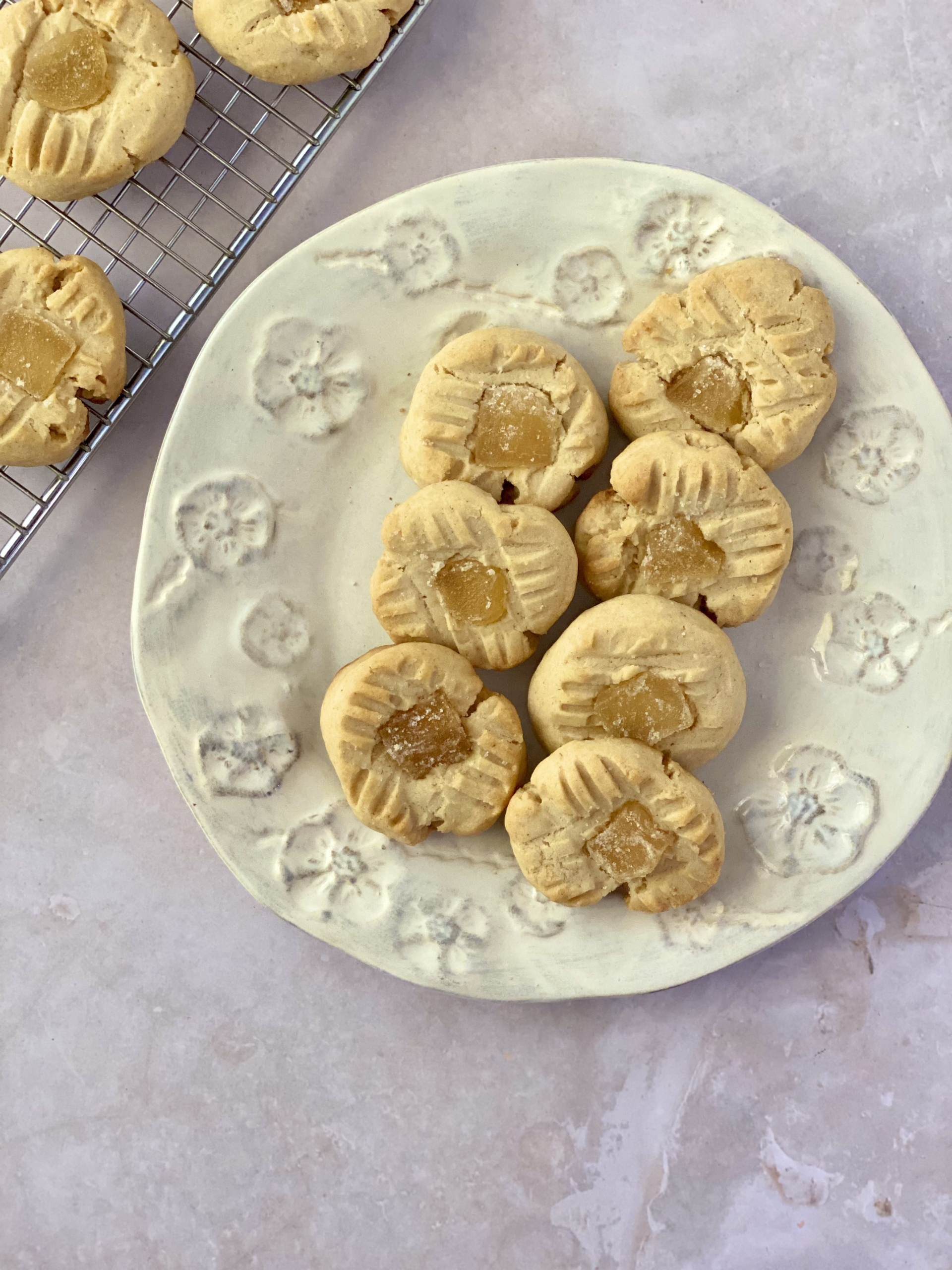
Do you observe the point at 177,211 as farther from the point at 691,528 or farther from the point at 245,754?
the point at 691,528

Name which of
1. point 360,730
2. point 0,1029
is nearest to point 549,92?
point 360,730

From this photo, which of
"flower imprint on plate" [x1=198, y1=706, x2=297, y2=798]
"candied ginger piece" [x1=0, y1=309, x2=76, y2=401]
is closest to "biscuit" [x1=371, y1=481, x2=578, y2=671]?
"flower imprint on plate" [x1=198, y1=706, x2=297, y2=798]

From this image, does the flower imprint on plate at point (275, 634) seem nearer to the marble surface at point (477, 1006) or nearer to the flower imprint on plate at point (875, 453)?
the marble surface at point (477, 1006)

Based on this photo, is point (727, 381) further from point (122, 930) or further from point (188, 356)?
point (122, 930)

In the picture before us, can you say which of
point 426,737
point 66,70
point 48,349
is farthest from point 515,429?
point 66,70

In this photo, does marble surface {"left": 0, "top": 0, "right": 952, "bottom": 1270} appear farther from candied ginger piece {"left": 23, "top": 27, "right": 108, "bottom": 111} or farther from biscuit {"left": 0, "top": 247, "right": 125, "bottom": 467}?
candied ginger piece {"left": 23, "top": 27, "right": 108, "bottom": 111}

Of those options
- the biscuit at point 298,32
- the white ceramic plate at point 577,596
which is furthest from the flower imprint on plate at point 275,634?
the biscuit at point 298,32
